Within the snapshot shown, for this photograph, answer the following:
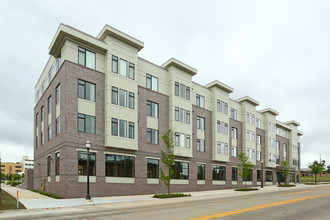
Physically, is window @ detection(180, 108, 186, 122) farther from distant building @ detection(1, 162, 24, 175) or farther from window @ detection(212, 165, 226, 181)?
distant building @ detection(1, 162, 24, 175)

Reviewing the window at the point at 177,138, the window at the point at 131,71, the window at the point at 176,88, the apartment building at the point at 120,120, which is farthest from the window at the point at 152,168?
the window at the point at 131,71

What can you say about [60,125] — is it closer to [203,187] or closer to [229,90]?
[203,187]

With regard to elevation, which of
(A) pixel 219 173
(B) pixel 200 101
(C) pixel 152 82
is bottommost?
(A) pixel 219 173

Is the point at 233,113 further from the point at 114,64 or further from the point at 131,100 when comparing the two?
the point at 114,64

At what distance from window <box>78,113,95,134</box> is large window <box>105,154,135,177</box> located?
10.4 ft

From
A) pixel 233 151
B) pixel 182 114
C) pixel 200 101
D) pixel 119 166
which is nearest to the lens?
pixel 119 166

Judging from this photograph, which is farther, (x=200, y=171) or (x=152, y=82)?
(x=200, y=171)

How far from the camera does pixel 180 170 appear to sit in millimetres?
34688

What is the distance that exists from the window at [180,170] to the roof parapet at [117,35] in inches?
599

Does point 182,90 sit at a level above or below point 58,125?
above

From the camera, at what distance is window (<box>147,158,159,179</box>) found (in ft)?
100

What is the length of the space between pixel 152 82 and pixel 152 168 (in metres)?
10.1

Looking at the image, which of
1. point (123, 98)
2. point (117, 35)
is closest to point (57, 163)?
point (123, 98)

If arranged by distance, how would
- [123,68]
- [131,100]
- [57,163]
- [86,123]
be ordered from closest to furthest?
[86,123]
[57,163]
[123,68]
[131,100]
